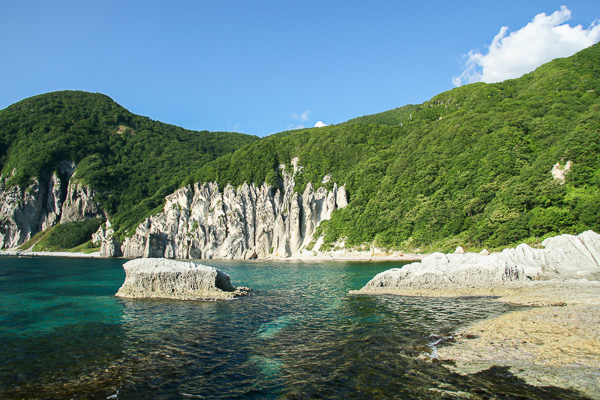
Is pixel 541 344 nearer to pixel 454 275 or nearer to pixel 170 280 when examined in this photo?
pixel 454 275

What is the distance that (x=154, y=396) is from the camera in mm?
9336

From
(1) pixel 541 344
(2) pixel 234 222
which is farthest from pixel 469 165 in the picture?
(1) pixel 541 344

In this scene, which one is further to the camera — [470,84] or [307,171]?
[470,84]

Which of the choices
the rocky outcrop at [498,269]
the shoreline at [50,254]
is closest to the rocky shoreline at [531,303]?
the rocky outcrop at [498,269]

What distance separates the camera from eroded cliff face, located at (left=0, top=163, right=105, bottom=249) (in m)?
143

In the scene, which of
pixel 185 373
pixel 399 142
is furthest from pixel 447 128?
pixel 185 373

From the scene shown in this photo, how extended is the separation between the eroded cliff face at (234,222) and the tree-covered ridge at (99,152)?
77.0ft

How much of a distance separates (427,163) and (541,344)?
269ft

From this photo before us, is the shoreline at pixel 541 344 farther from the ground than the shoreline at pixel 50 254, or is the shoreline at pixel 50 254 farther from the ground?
the shoreline at pixel 541 344

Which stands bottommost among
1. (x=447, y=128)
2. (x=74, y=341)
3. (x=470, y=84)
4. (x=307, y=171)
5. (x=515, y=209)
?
(x=74, y=341)

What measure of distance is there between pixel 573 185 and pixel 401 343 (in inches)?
2117

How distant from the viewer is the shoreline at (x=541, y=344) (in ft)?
31.1

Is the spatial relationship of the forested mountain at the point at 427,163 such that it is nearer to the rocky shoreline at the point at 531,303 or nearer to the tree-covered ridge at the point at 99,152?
the tree-covered ridge at the point at 99,152

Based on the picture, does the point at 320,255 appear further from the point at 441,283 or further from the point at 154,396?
the point at 154,396
